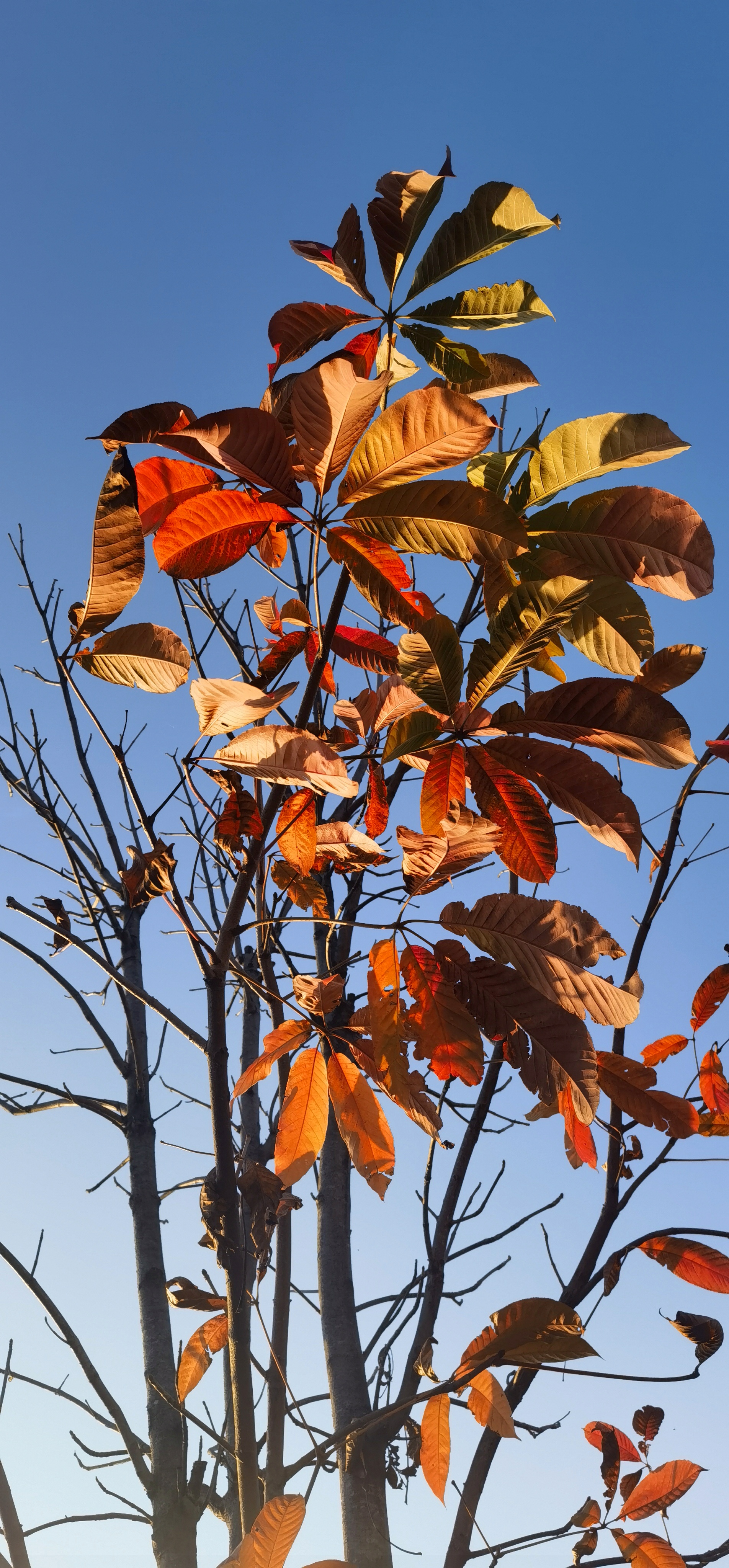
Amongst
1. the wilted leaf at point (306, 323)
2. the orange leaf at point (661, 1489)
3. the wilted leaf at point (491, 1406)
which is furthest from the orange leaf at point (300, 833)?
the orange leaf at point (661, 1489)

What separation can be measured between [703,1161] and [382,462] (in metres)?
1.06

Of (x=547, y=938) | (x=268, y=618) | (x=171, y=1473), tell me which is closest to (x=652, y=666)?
(x=547, y=938)

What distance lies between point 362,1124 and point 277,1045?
13cm

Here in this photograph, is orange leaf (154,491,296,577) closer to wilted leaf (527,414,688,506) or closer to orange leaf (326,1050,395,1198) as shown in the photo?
wilted leaf (527,414,688,506)

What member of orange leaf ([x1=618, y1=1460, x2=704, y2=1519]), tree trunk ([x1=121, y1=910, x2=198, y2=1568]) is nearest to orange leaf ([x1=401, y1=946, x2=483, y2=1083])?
tree trunk ([x1=121, y1=910, x2=198, y2=1568])

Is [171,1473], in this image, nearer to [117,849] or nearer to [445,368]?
[117,849]

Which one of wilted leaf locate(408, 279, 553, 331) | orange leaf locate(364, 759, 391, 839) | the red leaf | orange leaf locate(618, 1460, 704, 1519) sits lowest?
orange leaf locate(618, 1460, 704, 1519)

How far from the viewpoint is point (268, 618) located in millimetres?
1142

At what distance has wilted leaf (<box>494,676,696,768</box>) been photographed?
0.66 meters

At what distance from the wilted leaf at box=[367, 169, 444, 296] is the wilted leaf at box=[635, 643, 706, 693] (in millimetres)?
394

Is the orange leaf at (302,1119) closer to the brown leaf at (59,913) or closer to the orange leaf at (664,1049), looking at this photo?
the brown leaf at (59,913)

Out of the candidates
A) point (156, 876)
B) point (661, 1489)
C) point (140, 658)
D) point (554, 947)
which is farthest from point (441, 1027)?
point (661, 1489)

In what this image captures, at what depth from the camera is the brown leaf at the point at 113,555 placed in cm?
64

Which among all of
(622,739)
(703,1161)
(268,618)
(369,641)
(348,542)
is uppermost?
(268,618)
